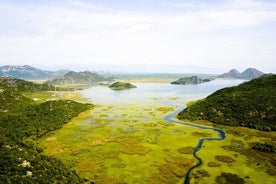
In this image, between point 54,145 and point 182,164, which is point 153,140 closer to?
point 182,164

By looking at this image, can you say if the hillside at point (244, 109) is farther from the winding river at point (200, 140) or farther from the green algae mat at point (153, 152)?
the green algae mat at point (153, 152)

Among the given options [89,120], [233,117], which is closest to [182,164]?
[233,117]

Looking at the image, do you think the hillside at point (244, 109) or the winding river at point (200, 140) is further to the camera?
the hillside at point (244, 109)

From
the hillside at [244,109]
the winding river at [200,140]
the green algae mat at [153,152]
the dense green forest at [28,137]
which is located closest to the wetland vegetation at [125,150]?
the green algae mat at [153,152]

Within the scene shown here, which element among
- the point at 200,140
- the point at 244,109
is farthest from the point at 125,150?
the point at 244,109

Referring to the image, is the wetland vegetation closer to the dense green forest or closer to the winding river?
the dense green forest

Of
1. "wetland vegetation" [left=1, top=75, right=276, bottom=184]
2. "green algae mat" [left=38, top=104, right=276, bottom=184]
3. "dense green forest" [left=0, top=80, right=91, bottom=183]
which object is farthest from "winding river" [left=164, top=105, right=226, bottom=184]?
"dense green forest" [left=0, top=80, right=91, bottom=183]
